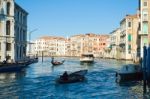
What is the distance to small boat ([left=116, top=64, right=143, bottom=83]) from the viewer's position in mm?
27875

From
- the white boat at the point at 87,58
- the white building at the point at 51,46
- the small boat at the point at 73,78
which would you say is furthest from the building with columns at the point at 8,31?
the white building at the point at 51,46

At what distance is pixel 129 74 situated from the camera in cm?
2820

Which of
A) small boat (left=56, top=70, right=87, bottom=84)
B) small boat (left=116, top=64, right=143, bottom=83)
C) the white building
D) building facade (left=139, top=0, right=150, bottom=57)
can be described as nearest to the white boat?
building facade (left=139, top=0, right=150, bottom=57)

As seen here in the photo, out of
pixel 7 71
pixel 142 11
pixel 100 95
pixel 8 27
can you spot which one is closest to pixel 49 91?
pixel 100 95

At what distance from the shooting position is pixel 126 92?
75.1 feet

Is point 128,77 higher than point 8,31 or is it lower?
lower

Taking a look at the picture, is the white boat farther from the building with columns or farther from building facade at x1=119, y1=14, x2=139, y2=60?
the building with columns

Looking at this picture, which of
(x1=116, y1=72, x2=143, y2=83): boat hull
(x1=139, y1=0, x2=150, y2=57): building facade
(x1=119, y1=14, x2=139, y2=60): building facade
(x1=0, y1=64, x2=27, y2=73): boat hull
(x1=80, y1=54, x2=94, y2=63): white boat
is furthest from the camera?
(x1=119, y1=14, x2=139, y2=60): building facade

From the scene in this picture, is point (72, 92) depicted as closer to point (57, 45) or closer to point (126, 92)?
point (126, 92)

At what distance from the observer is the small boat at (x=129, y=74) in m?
27.9

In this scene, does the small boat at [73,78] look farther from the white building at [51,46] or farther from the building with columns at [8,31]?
the white building at [51,46]

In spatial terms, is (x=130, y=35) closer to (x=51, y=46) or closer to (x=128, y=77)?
(x=128, y=77)

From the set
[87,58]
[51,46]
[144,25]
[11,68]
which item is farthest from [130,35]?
[51,46]

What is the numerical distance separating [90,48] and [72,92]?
11309 cm
